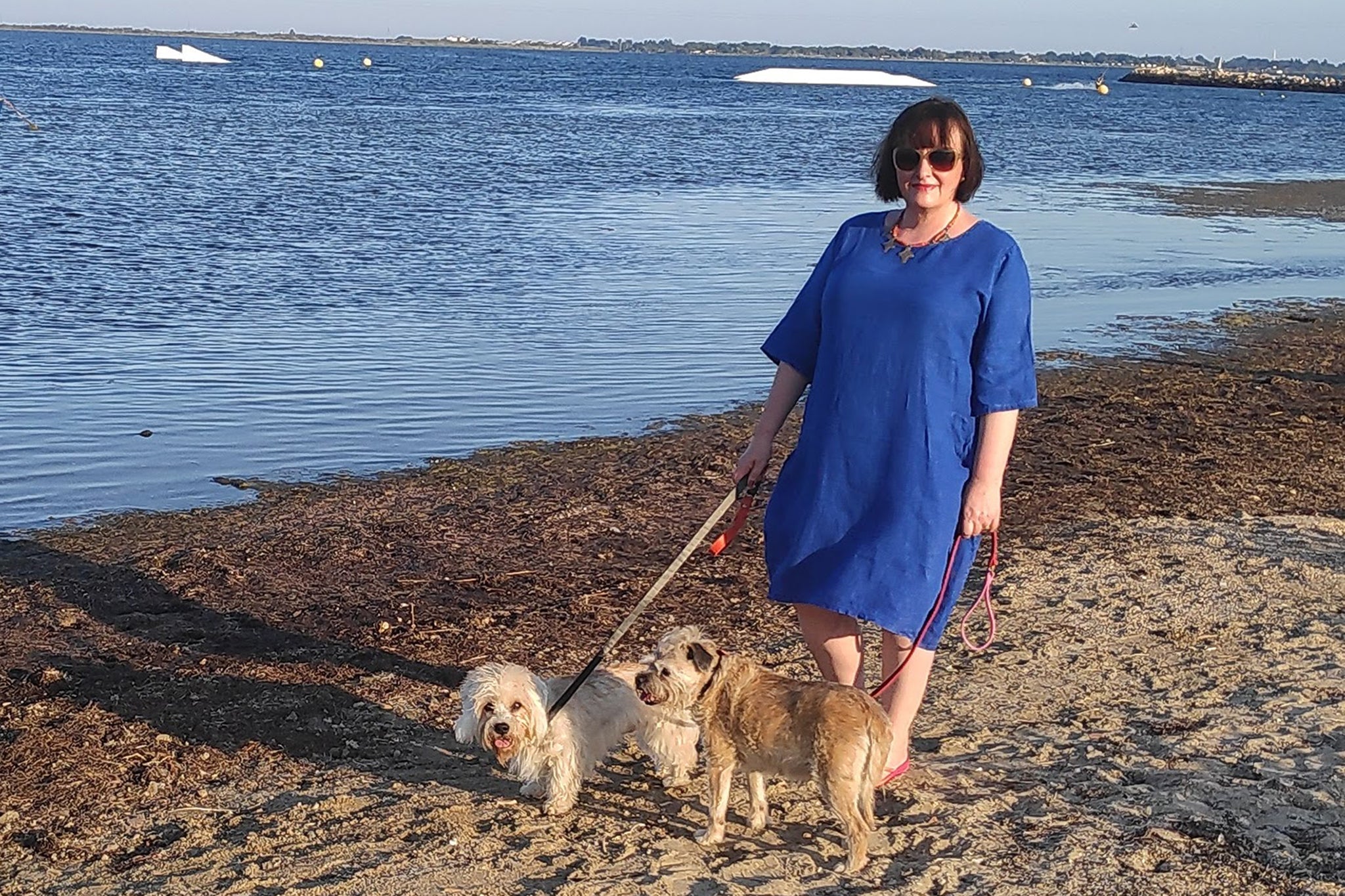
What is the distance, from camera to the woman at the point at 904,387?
4215 millimetres

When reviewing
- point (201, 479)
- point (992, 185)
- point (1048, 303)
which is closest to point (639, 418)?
point (201, 479)

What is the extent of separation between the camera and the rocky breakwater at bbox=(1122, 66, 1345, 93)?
4547 inches

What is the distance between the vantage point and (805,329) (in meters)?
4.53

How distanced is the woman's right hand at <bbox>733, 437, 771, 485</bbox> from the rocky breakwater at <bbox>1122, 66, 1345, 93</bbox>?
122m

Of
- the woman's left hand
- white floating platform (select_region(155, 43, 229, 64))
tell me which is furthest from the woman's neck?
white floating platform (select_region(155, 43, 229, 64))

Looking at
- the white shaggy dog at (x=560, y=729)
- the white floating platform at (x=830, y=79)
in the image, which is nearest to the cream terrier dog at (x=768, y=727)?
the white shaggy dog at (x=560, y=729)

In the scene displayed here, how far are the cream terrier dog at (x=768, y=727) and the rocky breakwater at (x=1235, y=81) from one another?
122 metres

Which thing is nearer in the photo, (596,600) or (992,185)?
(596,600)

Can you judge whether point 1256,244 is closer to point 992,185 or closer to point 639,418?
point 992,185

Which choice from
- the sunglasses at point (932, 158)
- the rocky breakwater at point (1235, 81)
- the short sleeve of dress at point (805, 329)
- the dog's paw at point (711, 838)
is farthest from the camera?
the rocky breakwater at point (1235, 81)

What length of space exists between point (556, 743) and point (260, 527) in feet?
13.4

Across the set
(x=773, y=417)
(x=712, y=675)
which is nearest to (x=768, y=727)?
(x=712, y=675)

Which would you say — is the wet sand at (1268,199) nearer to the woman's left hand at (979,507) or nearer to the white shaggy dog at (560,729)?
the white shaggy dog at (560,729)

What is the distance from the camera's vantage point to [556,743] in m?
4.81
